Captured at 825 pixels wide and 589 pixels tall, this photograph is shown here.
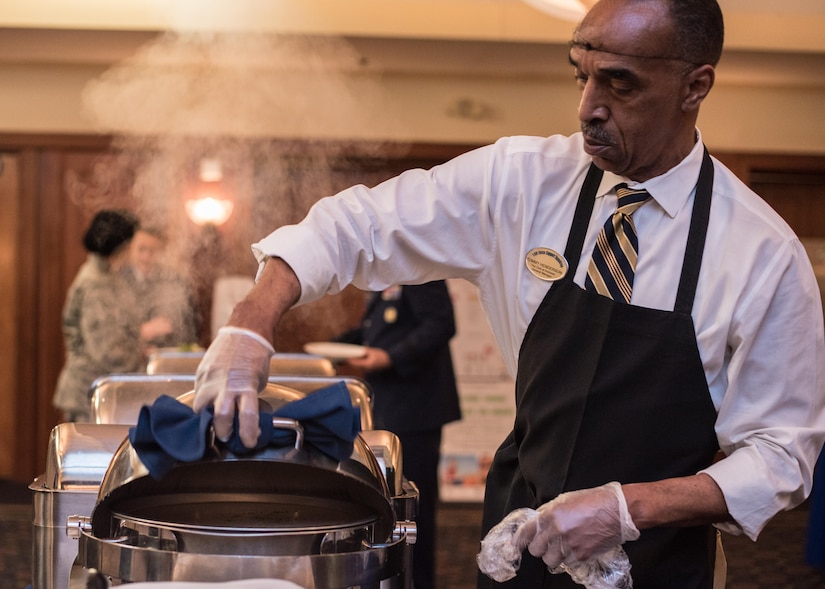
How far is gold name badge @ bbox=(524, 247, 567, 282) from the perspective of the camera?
161cm

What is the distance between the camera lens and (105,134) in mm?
6281

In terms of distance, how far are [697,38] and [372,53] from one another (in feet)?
14.5

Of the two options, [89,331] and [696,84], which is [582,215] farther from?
[89,331]

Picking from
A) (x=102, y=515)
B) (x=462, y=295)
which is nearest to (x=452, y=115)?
(x=462, y=295)

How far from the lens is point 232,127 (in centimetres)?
602

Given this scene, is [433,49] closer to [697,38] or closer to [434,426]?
[434,426]

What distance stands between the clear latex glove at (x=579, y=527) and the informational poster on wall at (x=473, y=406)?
482 cm

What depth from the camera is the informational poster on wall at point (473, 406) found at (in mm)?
6230

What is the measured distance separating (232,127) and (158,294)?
148 centimetres

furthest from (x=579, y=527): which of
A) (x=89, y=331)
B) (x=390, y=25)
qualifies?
(x=390, y=25)

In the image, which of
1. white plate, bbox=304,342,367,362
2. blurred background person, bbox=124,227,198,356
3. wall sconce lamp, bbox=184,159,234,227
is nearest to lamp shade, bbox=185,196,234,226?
wall sconce lamp, bbox=184,159,234,227

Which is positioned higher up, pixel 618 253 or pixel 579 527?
pixel 618 253

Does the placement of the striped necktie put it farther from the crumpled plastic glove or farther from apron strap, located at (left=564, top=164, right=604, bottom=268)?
the crumpled plastic glove

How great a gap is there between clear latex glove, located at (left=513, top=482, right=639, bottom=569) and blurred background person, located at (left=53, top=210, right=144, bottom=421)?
3.49 m
